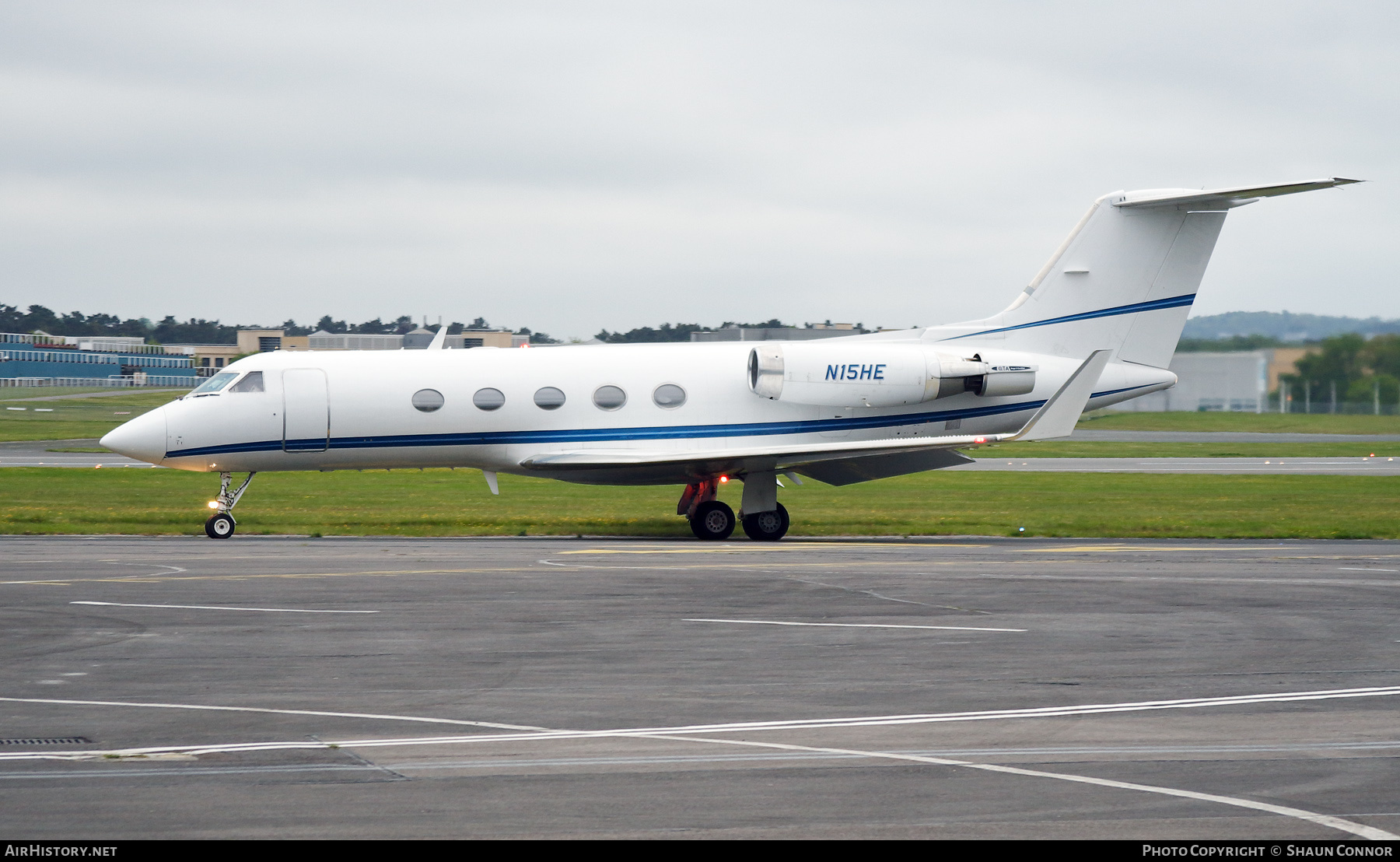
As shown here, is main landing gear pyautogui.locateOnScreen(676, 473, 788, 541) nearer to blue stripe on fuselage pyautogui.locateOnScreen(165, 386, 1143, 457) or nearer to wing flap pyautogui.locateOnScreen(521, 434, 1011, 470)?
wing flap pyautogui.locateOnScreen(521, 434, 1011, 470)

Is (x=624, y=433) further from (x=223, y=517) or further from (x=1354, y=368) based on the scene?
(x=1354, y=368)

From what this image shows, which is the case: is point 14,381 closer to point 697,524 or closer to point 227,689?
point 697,524

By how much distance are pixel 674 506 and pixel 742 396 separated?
683cm

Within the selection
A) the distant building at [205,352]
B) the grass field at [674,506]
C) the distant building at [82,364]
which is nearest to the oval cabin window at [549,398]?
the grass field at [674,506]

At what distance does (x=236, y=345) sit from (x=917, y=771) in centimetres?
8897

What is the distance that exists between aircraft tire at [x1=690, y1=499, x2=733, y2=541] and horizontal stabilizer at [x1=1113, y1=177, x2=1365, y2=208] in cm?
914

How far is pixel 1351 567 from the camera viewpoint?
18.3 meters

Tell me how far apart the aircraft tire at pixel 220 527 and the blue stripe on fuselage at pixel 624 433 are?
109cm

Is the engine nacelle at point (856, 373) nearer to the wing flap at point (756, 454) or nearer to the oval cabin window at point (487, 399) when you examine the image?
the wing flap at point (756, 454)

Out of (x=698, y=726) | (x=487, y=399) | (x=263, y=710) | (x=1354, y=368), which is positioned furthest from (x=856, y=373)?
(x=1354, y=368)

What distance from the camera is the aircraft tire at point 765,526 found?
22812 mm

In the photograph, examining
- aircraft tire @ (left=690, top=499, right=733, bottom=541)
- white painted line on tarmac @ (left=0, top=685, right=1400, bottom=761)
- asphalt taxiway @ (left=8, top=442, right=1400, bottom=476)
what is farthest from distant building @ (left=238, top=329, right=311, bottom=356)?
white painted line on tarmac @ (left=0, top=685, right=1400, bottom=761)
